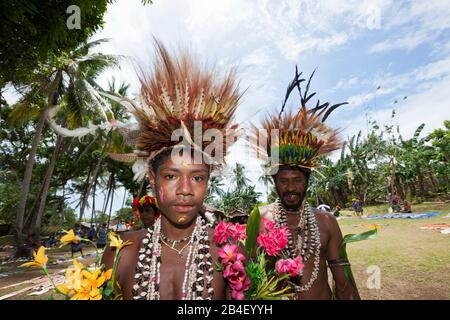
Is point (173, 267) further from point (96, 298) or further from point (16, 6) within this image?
point (16, 6)

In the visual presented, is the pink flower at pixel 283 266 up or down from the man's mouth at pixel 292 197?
down

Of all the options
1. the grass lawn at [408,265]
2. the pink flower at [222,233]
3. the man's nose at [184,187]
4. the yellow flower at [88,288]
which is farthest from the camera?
the grass lawn at [408,265]

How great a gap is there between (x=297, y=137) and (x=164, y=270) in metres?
1.90

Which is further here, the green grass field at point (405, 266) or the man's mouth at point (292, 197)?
the green grass field at point (405, 266)

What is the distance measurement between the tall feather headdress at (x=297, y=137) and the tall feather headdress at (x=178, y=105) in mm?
1023

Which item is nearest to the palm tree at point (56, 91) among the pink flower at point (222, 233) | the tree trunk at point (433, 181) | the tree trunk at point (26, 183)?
the tree trunk at point (26, 183)

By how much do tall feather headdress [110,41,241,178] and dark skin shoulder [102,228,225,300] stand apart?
0.64m

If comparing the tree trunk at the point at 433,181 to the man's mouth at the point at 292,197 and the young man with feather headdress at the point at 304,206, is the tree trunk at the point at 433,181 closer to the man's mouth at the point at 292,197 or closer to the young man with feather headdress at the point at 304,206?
the young man with feather headdress at the point at 304,206

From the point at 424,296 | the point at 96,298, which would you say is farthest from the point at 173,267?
the point at 424,296

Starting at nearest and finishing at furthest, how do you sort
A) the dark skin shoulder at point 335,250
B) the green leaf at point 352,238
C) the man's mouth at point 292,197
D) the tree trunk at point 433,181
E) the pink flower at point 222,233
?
the pink flower at point 222,233, the green leaf at point 352,238, the dark skin shoulder at point 335,250, the man's mouth at point 292,197, the tree trunk at point 433,181

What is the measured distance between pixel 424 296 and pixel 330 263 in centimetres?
437

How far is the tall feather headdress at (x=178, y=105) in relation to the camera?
2117mm

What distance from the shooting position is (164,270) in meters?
2.12

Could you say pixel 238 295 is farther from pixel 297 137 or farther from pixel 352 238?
pixel 297 137
